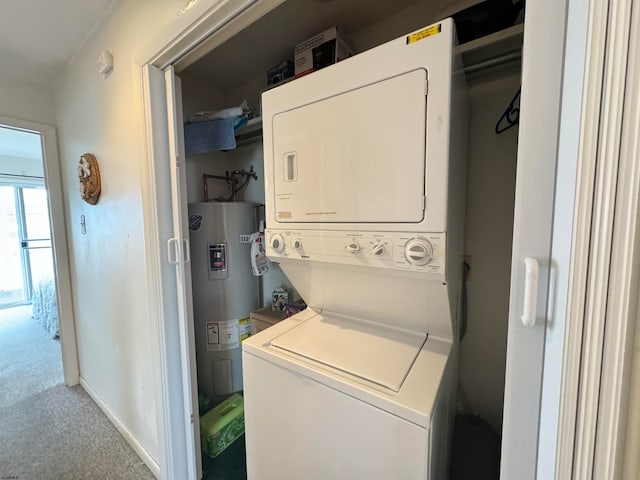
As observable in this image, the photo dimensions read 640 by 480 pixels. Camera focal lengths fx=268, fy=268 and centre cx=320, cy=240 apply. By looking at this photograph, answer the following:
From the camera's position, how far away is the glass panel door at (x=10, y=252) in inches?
175

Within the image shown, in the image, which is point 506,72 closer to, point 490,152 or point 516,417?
point 490,152

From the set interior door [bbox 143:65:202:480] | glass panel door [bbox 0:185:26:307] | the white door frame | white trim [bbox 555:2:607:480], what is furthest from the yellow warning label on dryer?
glass panel door [bbox 0:185:26:307]

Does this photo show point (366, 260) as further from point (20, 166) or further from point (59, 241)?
point (20, 166)

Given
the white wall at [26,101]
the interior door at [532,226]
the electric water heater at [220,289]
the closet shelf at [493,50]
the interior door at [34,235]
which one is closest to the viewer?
the interior door at [532,226]

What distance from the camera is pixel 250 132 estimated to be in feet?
6.03

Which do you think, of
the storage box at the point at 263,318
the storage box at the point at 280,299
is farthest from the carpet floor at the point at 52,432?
the storage box at the point at 280,299

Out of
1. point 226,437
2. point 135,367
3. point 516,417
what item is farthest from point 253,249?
point 516,417

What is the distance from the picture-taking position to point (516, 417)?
1.67 feet

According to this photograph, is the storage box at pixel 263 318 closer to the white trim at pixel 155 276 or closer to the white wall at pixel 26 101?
the white trim at pixel 155 276

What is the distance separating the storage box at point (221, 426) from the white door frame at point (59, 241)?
1.58 meters

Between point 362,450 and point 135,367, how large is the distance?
153 centimetres

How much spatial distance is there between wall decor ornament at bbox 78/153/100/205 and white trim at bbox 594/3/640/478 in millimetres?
2234

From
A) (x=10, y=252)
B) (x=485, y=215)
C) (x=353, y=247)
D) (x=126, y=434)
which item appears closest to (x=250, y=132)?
(x=353, y=247)

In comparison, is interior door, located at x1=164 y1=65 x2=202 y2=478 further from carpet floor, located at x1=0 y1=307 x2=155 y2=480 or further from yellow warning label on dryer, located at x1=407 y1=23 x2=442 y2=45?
yellow warning label on dryer, located at x1=407 y1=23 x2=442 y2=45
